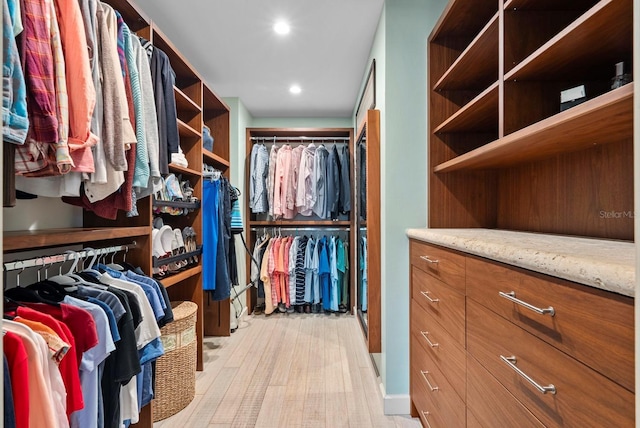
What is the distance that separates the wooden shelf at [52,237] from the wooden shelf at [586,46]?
1.64m

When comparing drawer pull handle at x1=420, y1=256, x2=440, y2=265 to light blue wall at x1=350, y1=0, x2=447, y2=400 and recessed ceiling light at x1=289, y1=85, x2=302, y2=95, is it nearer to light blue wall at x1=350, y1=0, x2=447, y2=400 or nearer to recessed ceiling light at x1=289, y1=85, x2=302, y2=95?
light blue wall at x1=350, y1=0, x2=447, y2=400

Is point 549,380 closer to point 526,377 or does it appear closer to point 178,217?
point 526,377

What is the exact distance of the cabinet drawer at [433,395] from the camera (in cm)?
122

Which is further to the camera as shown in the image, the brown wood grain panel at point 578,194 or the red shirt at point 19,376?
the brown wood grain panel at point 578,194

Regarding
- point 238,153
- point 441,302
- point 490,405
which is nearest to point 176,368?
point 441,302

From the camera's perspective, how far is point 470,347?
3.66 ft

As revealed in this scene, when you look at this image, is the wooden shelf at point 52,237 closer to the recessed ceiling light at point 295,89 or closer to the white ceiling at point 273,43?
the white ceiling at point 273,43

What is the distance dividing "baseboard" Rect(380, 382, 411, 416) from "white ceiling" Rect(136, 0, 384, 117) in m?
2.18

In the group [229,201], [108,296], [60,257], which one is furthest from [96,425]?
[229,201]

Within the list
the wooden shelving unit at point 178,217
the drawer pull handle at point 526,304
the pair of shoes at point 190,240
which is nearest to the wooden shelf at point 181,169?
the wooden shelving unit at point 178,217

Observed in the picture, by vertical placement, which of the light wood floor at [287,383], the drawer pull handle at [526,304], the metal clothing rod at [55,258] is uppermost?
the metal clothing rod at [55,258]

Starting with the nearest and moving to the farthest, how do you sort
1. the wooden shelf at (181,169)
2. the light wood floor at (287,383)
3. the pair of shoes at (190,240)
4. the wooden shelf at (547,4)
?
the wooden shelf at (547,4) < the light wood floor at (287,383) < the wooden shelf at (181,169) < the pair of shoes at (190,240)

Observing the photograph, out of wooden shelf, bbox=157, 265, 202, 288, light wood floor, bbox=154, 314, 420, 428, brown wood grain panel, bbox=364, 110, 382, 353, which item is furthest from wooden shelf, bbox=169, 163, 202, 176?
light wood floor, bbox=154, 314, 420, 428

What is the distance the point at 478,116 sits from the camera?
1.56 metres
